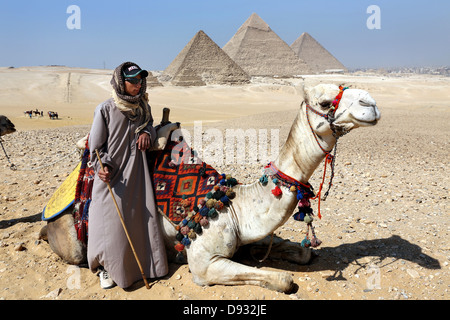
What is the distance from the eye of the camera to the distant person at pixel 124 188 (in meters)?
3.25

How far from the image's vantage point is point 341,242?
4.46 metres

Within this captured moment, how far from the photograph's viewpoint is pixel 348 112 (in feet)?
8.95

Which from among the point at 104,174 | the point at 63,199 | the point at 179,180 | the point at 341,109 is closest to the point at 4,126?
the point at 63,199

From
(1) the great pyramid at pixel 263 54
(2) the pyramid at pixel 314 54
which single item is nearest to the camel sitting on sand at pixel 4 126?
(1) the great pyramid at pixel 263 54

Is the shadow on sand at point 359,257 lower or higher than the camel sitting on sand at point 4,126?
lower

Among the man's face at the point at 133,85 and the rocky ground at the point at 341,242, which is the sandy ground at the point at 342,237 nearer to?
the rocky ground at the point at 341,242

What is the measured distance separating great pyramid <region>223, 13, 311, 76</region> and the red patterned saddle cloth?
389 ft

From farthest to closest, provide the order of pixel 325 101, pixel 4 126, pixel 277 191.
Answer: pixel 4 126
pixel 277 191
pixel 325 101

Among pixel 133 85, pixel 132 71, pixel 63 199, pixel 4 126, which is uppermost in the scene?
pixel 132 71

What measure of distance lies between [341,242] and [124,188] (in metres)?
2.61

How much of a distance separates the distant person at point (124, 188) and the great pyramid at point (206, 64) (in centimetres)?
6859

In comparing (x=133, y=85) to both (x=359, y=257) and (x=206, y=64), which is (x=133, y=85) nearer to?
(x=359, y=257)

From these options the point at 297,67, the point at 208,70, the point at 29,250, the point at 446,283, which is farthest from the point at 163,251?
the point at 297,67
